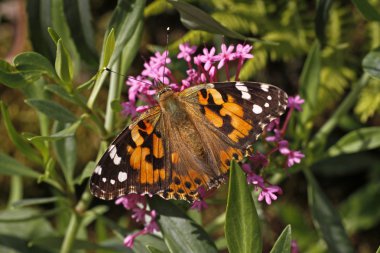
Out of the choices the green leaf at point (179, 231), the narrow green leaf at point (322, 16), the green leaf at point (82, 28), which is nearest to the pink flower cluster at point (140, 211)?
the green leaf at point (179, 231)

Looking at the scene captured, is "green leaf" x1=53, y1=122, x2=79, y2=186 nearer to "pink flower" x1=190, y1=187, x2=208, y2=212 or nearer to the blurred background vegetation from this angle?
the blurred background vegetation

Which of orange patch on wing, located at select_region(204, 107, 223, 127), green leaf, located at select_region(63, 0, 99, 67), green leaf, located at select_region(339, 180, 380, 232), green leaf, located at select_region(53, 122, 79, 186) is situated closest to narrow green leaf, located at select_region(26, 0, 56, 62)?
green leaf, located at select_region(63, 0, 99, 67)

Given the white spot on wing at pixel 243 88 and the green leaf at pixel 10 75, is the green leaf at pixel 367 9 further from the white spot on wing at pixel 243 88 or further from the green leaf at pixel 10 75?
the green leaf at pixel 10 75

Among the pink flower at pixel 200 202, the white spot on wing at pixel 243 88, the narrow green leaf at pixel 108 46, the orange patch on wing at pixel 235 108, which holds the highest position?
the narrow green leaf at pixel 108 46

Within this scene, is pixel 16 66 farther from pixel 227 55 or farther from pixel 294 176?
pixel 294 176

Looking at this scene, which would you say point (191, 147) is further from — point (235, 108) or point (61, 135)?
point (61, 135)

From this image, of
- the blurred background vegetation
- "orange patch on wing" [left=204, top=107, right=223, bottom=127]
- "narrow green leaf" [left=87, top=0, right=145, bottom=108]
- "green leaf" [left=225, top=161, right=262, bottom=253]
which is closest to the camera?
"green leaf" [left=225, top=161, right=262, bottom=253]

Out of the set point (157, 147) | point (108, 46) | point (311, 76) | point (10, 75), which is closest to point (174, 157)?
point (157, 147)

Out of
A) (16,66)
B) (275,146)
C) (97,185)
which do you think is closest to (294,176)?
(275,146)
